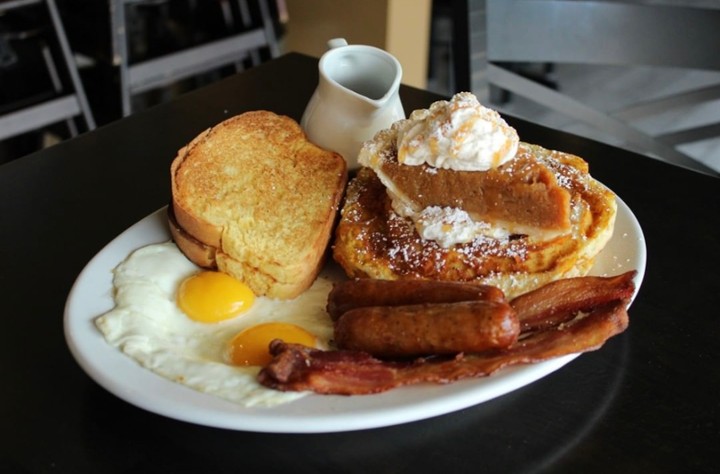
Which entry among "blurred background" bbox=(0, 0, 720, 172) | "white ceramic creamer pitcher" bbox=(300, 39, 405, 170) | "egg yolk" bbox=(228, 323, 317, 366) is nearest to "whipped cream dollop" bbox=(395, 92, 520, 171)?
"white ceramic creamer pitcher" bbox=(300, 39, 405, 170)

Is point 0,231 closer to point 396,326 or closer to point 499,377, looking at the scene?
point 396,326

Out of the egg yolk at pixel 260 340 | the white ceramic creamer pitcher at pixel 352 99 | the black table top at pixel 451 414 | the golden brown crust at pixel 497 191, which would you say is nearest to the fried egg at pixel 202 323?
the egg yolk at pixel 260 340

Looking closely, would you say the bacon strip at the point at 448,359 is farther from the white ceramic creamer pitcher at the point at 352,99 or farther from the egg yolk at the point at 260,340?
the white ceramic creamer pitcher at the point at 352,99

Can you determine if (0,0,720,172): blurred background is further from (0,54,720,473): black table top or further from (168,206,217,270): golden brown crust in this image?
(168,206,217,270): golden brown crust

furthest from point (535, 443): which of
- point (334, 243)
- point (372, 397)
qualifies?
point (334, 243)

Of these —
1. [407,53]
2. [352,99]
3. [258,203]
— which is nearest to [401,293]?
[258,203]

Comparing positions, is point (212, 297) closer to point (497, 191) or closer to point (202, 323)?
point (202, 323)

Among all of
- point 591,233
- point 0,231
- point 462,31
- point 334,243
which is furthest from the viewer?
point 462,31
